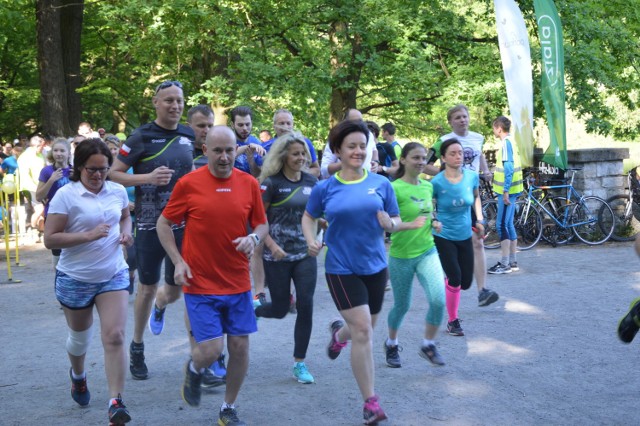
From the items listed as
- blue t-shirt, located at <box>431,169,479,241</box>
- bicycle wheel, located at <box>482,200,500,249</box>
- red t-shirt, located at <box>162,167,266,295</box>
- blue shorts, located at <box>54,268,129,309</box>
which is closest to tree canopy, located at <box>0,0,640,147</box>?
bicycle wheel, located at <box>482,200,500,249</box>

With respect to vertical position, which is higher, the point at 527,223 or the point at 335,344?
the point at 527,223

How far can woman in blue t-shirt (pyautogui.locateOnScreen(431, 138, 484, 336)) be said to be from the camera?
8016mm

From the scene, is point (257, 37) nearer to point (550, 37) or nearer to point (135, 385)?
point (550, 37)

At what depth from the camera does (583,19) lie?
18.9m

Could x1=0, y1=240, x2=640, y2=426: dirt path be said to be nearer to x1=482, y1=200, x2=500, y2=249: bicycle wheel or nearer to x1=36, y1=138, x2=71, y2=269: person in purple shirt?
x1=36, y1=138, x2=71, y2=269: person in purple shirt

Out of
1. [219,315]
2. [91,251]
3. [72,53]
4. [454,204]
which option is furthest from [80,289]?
[72,53]

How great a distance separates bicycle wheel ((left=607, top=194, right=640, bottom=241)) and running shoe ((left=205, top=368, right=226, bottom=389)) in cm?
992

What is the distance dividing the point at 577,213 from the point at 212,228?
10.3 metres

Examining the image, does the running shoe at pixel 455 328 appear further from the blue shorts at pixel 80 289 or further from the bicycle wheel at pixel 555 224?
the bicycle wheel at pixel 555 224

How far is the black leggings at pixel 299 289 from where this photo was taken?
21.9 feet

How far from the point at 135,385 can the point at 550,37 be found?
387 inches

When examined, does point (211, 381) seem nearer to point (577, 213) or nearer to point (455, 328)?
point (455, 328)

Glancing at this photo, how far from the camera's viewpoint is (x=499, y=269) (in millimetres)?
12016

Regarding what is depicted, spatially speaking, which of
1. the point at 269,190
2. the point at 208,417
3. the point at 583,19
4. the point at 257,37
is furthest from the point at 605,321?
the point at 257,37
